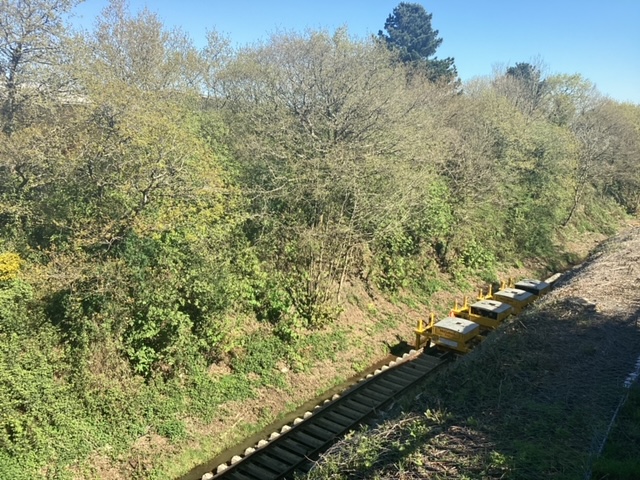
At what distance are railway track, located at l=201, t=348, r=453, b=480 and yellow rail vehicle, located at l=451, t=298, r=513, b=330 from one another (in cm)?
223

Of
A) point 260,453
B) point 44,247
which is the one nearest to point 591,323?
point 260,453

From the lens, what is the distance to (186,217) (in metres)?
12.6

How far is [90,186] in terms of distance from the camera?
12016 mm

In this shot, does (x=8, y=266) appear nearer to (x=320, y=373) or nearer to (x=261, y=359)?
(x=261, y=359)

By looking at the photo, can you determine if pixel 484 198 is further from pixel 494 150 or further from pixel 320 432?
pixel 320 432

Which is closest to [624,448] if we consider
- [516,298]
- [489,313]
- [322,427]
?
[322,427]

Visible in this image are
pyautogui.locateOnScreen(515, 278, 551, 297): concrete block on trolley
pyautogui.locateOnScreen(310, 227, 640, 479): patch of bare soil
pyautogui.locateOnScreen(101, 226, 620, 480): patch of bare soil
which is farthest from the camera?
pyautogui.locateOnScreen(515, 278, 551, 297): concrete block on trolley

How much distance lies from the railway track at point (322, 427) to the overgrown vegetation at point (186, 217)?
1.82 m

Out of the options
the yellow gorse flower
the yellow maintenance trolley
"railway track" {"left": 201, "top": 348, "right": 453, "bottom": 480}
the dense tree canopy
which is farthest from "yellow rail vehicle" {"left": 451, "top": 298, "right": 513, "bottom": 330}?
the dense tree canopy

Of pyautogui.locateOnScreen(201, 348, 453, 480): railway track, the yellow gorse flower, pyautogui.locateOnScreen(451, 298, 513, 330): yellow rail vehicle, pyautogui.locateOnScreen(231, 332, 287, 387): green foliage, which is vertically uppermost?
the yellow gorse flower

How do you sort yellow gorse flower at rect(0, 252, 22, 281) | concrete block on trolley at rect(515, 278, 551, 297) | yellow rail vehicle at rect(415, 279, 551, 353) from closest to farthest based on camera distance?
yellow gorse flower at rect(0, 252, 22, 281)
yellow rail vehicle at rect(415, 279, 551, 353)
concrete block on trolley at rect(515, 278, 551, 297)

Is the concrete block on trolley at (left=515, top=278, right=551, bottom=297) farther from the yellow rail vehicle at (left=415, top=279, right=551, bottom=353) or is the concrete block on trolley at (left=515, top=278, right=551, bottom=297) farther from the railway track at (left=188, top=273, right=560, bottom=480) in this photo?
the railway track at (left=188, top=273, right=560, bottom=480)

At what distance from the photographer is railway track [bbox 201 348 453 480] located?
10.2 meters

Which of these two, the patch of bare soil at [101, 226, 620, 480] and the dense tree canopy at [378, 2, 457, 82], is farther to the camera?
the dense tree canopy at [378, 2, 457, 82]
